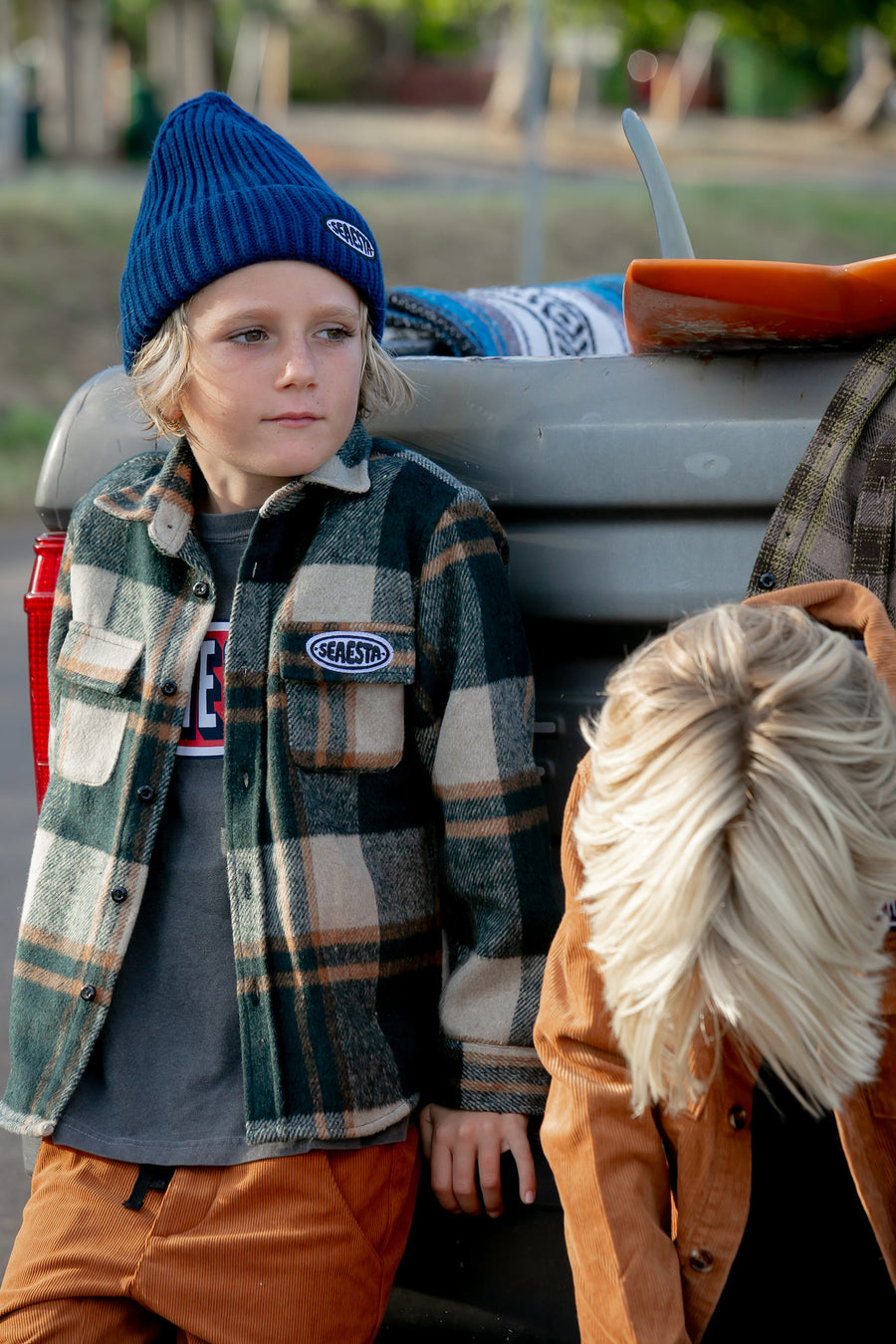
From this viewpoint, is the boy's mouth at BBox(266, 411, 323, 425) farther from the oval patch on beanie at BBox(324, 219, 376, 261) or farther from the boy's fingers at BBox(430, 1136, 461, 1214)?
the boy's fingers at BBox(430, 1136, 461, 1214)

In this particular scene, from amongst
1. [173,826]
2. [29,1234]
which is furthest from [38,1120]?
[173,826]

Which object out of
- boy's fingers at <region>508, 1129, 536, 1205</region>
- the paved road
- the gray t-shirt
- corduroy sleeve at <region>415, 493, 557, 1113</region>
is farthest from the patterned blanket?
the paved road

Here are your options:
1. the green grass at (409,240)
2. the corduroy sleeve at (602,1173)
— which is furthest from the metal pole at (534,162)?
the corduroy sleeve at (602,1173)

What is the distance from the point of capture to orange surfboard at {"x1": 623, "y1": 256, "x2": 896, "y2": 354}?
71.4 inches

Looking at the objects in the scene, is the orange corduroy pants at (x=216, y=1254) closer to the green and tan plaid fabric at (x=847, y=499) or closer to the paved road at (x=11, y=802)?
the green and tan plaid fabric at (x=847, y=499)

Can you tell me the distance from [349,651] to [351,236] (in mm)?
557

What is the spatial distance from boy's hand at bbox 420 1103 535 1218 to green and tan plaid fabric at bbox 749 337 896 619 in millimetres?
731

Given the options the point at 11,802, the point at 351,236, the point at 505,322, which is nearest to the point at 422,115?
the point at 11,802

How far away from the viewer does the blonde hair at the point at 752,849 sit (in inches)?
52.7

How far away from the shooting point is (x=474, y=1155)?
1.87 meters

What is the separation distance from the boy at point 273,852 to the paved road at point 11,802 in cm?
112

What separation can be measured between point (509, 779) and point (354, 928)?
27 centimetres

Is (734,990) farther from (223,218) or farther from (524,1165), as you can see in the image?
(223,218)

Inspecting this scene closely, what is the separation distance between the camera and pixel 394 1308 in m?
1.98
